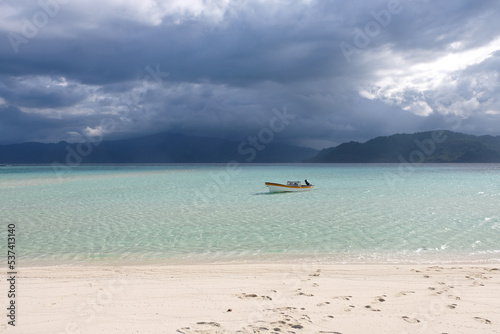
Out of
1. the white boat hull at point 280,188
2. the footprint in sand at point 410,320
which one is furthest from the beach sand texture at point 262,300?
the white boat hull at point 280,188

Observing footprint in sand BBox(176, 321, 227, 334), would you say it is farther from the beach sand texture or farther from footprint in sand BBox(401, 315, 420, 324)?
footprint in sand BBox(401, 315, 420, 324)

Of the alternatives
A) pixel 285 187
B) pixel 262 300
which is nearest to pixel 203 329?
pixel 262 300

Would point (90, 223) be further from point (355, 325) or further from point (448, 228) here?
point (448, 228)

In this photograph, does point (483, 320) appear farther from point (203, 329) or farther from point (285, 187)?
point (285, 187)

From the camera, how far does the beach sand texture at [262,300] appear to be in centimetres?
575

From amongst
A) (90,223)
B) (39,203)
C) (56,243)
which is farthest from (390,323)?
(39,203)

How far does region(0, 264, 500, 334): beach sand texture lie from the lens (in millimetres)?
5750

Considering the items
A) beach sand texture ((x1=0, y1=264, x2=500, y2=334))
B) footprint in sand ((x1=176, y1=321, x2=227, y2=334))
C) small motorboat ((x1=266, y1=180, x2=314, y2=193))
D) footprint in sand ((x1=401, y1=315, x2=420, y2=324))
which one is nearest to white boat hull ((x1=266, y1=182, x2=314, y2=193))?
small motorboat ((x1=266, y1=180, x2=314, y2=193))

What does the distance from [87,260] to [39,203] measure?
18.9 metres

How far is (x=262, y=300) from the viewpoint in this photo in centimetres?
694

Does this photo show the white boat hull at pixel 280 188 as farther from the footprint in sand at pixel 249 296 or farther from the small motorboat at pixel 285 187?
the footprint in sand at pixel 249 296


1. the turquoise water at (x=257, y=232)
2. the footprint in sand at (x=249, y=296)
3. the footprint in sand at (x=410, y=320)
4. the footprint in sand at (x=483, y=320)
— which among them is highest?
the footprint in sand at (x=483, y=320)

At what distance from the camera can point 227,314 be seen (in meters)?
6.24

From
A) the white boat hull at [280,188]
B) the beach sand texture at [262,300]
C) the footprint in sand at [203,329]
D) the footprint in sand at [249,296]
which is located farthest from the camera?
the white boat hull at [280,188]
